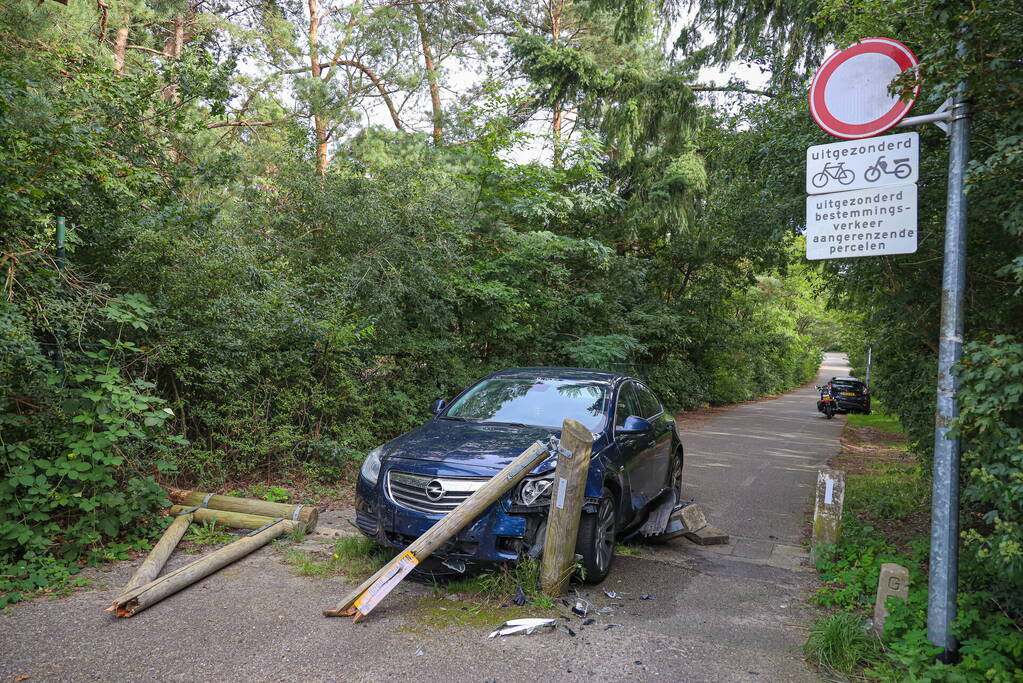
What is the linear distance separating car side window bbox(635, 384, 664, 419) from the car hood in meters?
1.62

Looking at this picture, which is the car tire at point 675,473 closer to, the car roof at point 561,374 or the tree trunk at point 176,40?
the car roof at point 561,374

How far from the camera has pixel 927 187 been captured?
18.7ft

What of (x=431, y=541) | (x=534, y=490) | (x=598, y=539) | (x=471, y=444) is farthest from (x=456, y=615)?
(x=471, y=444)

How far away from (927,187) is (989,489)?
336cm

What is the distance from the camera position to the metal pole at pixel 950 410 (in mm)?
3678

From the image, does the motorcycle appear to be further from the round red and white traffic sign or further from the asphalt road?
the round red and white traffic sign

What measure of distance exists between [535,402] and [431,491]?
1679 mm

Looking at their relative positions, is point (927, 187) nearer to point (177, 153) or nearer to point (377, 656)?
point (377, 656)

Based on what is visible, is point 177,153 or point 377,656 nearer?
point 377,656

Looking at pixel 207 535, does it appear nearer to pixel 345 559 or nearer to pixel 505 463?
pixel 345 559

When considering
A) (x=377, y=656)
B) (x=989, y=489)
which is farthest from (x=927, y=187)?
(x=377, y=656)

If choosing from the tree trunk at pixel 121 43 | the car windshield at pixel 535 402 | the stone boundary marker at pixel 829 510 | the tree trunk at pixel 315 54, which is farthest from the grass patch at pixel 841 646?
the tree trunk at pixel 315 54

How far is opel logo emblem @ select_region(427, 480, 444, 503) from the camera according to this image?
496 centimetres

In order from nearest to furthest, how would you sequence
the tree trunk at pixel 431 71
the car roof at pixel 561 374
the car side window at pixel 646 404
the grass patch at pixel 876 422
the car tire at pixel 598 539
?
the car tire at pixel 598 539 → the car roof at pixel 561 374 → the car side window at pixel 646 404 → the tree trunk at pixel 431 71 → the grass patch at pixel 876 422
